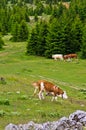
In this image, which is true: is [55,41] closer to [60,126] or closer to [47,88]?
[47,88]

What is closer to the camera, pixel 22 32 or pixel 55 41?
pixel 55 41

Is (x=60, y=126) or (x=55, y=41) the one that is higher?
(x=60, y=126)

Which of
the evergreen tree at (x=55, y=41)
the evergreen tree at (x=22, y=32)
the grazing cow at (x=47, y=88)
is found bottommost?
the evergreen tree at (x=22, y=32)

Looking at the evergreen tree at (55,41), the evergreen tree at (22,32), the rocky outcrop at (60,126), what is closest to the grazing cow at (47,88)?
the rocky outcrop at (60,126)

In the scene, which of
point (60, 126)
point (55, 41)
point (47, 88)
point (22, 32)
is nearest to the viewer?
point (60, 126)

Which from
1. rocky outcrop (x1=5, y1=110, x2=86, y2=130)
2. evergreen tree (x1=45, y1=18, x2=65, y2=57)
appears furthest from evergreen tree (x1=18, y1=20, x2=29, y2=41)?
rocky outcrop (x1=5, y1=110, x2=86, y2=130)

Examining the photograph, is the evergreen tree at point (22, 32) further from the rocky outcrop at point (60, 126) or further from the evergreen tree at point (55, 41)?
the rocky outcrop at point (60, 126)

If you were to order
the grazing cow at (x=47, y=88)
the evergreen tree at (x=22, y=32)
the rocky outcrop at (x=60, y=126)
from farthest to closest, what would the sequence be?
the evergreen tree at (x=22, y=32) < the grazing cow at (x=47, y=88) < the rocky outcrop at (x=60, y=126)

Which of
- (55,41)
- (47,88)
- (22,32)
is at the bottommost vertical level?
(22,32)

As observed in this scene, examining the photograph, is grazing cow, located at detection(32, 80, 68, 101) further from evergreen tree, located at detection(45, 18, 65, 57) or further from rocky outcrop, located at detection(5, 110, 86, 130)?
evergreen tree, located at detection(45, 18, 65, 57)

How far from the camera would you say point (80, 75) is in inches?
2042

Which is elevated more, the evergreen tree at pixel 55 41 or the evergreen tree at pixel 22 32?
the evergreen tree at pixel 55 41

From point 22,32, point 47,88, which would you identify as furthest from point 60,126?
point 22,32

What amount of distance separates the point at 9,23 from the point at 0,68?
241 feet
